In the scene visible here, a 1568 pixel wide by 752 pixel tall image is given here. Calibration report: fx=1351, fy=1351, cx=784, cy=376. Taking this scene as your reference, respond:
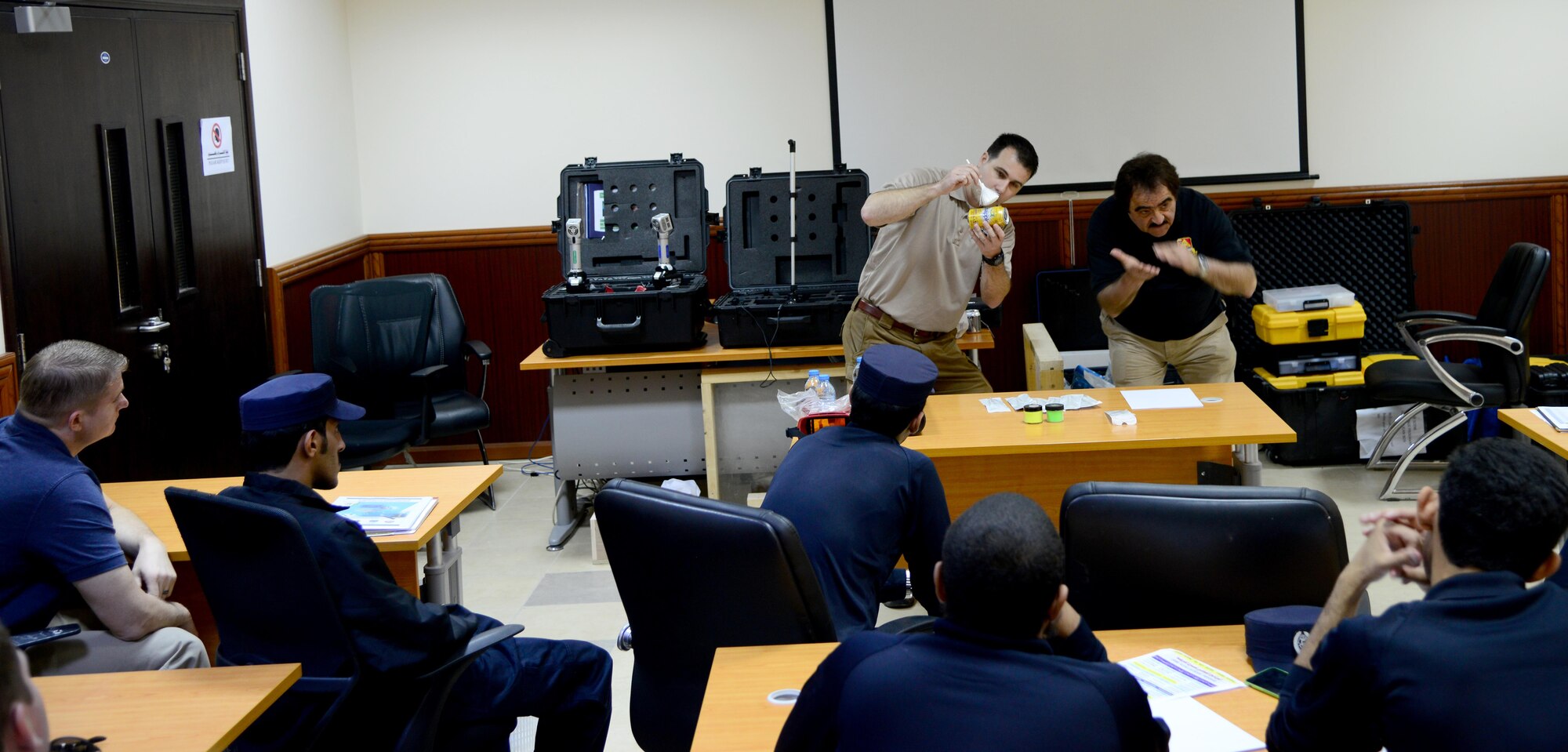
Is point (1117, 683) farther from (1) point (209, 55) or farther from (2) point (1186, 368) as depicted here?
(1) point (209, 55)

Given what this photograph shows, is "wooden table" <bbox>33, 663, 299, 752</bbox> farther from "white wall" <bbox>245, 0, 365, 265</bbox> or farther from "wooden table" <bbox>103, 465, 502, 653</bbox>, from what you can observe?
"white wall" <bbox>245, 0, 365, 265</bbox>

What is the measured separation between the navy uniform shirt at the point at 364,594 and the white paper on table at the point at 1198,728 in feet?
4.55

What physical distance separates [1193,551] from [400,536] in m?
1.88

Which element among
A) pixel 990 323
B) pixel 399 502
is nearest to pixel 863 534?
pixel 399 502

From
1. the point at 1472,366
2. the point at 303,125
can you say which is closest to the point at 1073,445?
the point at 1472,366

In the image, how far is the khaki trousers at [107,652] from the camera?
2801mm

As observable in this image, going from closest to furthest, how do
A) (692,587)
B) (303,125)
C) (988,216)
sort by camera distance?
(692,587) < (988,216) < (303,125)

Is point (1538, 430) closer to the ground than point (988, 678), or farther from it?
closer to the ground

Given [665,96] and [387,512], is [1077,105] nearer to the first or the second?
[665,96]

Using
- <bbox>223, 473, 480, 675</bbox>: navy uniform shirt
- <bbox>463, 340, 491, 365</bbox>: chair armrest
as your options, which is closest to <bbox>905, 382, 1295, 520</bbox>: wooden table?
<bbox>223, 473, 480, 675</bbox>: navy uniform shirt

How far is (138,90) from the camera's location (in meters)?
4.79

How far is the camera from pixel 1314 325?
5.97 metres

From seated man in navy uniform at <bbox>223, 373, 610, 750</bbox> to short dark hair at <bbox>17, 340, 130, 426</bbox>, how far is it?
396 mm

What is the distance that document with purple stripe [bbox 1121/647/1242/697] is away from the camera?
7.36ft
